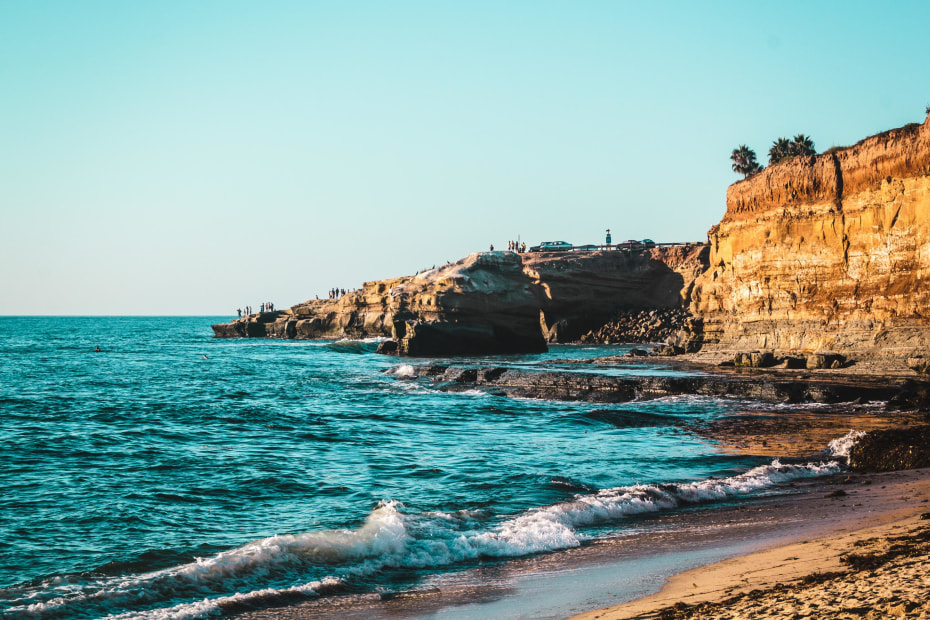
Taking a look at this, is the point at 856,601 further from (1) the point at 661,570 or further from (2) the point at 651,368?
(2) the point at 651,368

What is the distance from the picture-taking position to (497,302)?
55438 mm

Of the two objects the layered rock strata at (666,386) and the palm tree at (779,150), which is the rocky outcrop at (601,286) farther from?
the layered rock strata at (666,386)

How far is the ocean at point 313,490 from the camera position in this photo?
27.7 ft

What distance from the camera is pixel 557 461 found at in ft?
49.7

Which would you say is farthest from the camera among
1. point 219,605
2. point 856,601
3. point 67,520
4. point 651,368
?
point 651,368

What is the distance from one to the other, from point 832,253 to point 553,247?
5129 centimetres

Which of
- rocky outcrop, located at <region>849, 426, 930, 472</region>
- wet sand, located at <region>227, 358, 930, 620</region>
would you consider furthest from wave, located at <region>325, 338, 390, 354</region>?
wet sand, located at <region>227, 358, 930, 620</region>

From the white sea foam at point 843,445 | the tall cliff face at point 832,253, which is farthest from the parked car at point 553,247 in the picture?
the white sea foam at point 843,445

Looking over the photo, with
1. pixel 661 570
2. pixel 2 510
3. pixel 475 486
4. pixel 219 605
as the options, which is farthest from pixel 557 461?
pixel 2 510

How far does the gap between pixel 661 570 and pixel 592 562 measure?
0.95m

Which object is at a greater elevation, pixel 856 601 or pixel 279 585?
pixel 856 601

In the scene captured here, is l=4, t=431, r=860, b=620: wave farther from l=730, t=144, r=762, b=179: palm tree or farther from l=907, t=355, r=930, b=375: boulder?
l=730, t=144, r=762, b=179: palm tree

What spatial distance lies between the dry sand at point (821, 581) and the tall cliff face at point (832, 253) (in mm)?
19331

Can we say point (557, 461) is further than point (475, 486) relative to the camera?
Yes
